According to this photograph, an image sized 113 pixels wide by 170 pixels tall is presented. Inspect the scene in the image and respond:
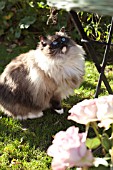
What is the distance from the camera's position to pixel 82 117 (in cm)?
139

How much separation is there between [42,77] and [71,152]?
6.40 feet

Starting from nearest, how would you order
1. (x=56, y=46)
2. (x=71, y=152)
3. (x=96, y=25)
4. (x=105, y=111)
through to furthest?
(x=71, y=152), (x=105, y=111), (x=56, y=46), (x=96, y=25)

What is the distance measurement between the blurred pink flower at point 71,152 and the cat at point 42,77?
1.77m

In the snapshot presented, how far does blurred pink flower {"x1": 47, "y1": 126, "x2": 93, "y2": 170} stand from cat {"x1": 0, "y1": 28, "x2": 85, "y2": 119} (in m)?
1.77

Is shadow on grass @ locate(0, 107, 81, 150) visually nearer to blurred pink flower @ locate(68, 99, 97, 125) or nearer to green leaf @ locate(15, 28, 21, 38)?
blurred pink flower @ locate(68, 99, 97, 125)

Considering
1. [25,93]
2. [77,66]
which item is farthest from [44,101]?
[77,66]

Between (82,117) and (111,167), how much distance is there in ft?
0.71

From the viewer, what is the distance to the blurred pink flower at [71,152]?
124cm

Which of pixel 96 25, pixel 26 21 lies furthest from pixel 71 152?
pixel 26 21

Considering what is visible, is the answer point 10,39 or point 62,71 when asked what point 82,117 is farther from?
point 10,39

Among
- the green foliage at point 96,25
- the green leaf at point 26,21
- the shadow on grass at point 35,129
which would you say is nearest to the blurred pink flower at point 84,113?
the shadow on grass at point 35,129

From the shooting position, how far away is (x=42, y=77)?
316cm

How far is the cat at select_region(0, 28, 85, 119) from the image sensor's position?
3.07 meters

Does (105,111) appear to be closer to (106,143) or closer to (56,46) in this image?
(106,143)
